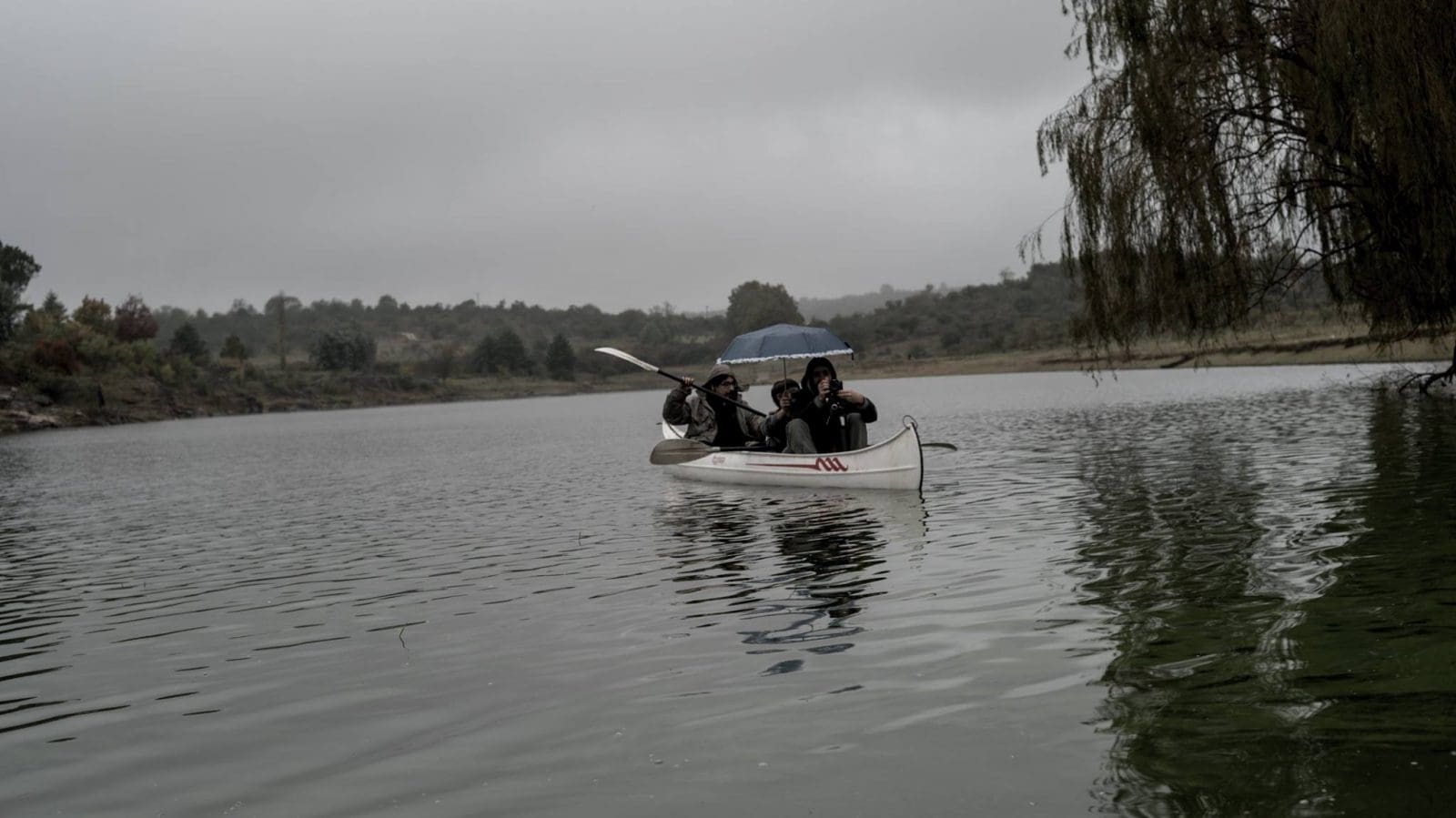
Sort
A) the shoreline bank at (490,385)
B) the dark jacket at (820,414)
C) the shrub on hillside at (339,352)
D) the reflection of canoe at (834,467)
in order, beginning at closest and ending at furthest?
the reflection of canoe at (834,467) < the dark jacket at (820,414) < the shoreline bank at (490,385) < the shrub on hillside at (339,352)

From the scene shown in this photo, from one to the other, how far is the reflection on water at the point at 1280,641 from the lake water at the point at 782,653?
0.09 feet

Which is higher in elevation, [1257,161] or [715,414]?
[1257,161]

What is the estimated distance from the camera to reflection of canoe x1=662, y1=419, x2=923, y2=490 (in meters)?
17.8

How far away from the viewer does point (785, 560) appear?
1249 centimetres

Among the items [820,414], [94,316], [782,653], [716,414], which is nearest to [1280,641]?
[782,653]

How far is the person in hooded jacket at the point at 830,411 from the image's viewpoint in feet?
59.9

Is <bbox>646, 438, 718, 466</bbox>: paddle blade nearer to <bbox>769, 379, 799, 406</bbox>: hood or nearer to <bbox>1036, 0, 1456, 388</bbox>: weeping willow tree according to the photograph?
<bbox>769, 379, 799, 406</bbox>: hood

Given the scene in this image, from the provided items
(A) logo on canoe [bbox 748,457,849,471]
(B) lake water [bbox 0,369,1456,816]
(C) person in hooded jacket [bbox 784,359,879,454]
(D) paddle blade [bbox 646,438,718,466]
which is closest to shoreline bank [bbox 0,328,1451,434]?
(C) person in hooded jacket [bbox 784,359,879,454]

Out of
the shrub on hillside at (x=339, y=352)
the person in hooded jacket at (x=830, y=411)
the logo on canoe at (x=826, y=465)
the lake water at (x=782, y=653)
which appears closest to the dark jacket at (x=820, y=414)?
the person in hooded jacket at (x=830, y=411)

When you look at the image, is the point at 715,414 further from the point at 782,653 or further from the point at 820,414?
the point at 782,653

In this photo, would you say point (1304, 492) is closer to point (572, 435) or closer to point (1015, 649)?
point (1015, 649)

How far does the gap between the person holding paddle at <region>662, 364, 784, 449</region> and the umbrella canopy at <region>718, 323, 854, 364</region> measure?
0.76 metres

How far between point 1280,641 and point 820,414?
12.2 m

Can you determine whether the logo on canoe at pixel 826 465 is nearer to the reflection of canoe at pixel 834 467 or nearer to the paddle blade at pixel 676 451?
the reflection of canoe at pixel 834 467
